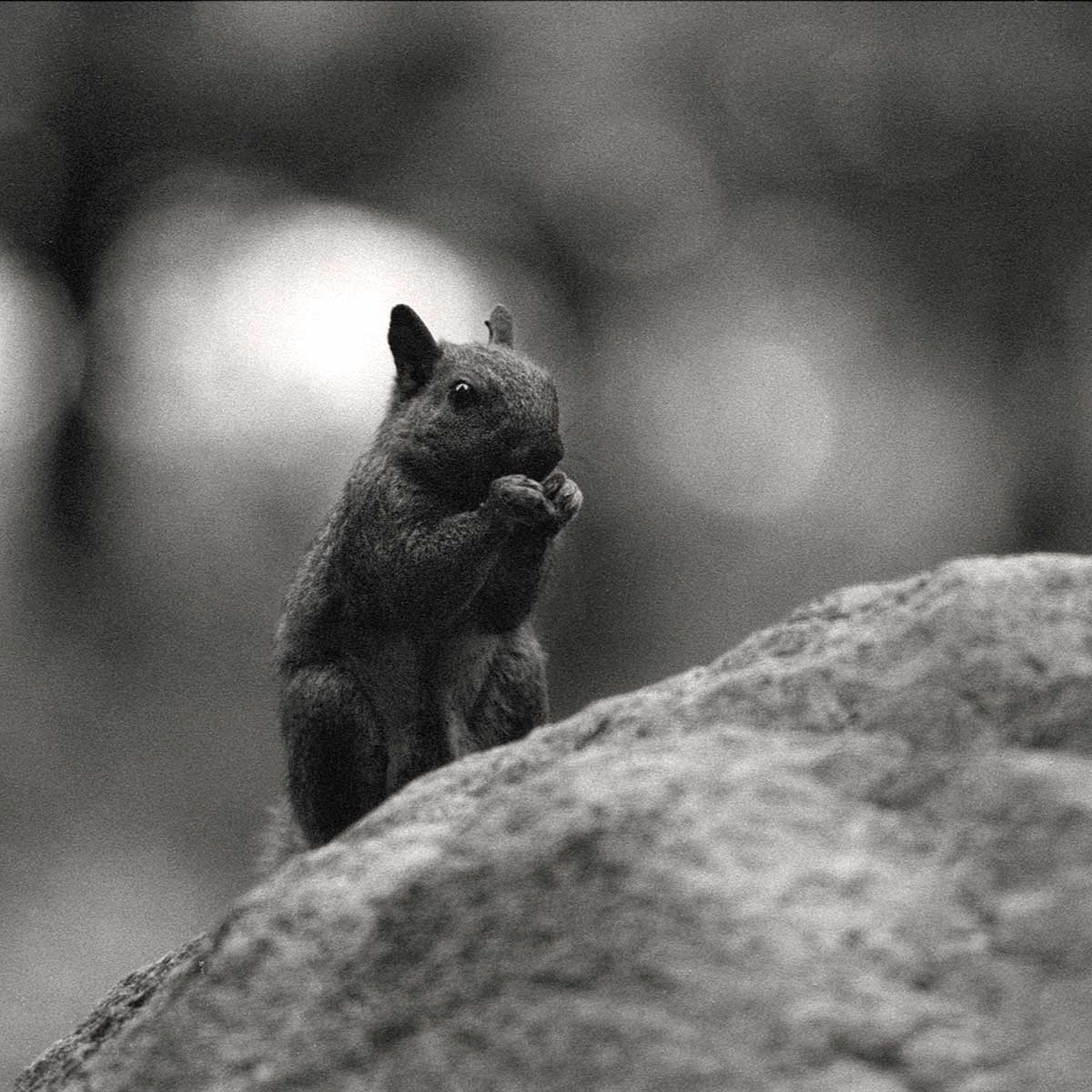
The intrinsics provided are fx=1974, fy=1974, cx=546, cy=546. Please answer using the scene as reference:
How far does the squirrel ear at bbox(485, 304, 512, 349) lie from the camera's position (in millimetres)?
6738

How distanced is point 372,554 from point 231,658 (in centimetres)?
969

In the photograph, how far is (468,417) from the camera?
6070 millimetres

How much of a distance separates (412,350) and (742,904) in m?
3.35

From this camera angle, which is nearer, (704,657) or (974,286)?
(704,657)

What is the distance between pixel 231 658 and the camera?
15570 millimetres

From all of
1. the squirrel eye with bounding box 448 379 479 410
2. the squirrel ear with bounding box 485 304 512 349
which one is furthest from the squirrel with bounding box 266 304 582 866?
the squirrel ear with bounding box 485 304 512 349

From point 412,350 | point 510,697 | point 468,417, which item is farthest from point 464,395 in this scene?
point 510,697

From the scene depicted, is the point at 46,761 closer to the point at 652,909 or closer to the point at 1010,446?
the point at 1010,446

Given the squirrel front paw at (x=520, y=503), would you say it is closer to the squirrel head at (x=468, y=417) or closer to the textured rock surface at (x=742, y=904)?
the squirrel head at (x=468, y=417)

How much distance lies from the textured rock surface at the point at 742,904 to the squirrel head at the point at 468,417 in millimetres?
2102

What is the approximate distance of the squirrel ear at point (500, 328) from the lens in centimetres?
674

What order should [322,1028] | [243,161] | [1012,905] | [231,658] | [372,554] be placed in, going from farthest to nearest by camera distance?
[243,161] → [231,658] → [372,554] → [322,1028] → [1012,905]

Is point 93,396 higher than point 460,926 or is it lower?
higher

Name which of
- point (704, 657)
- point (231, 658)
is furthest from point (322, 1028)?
point (231, 658)
